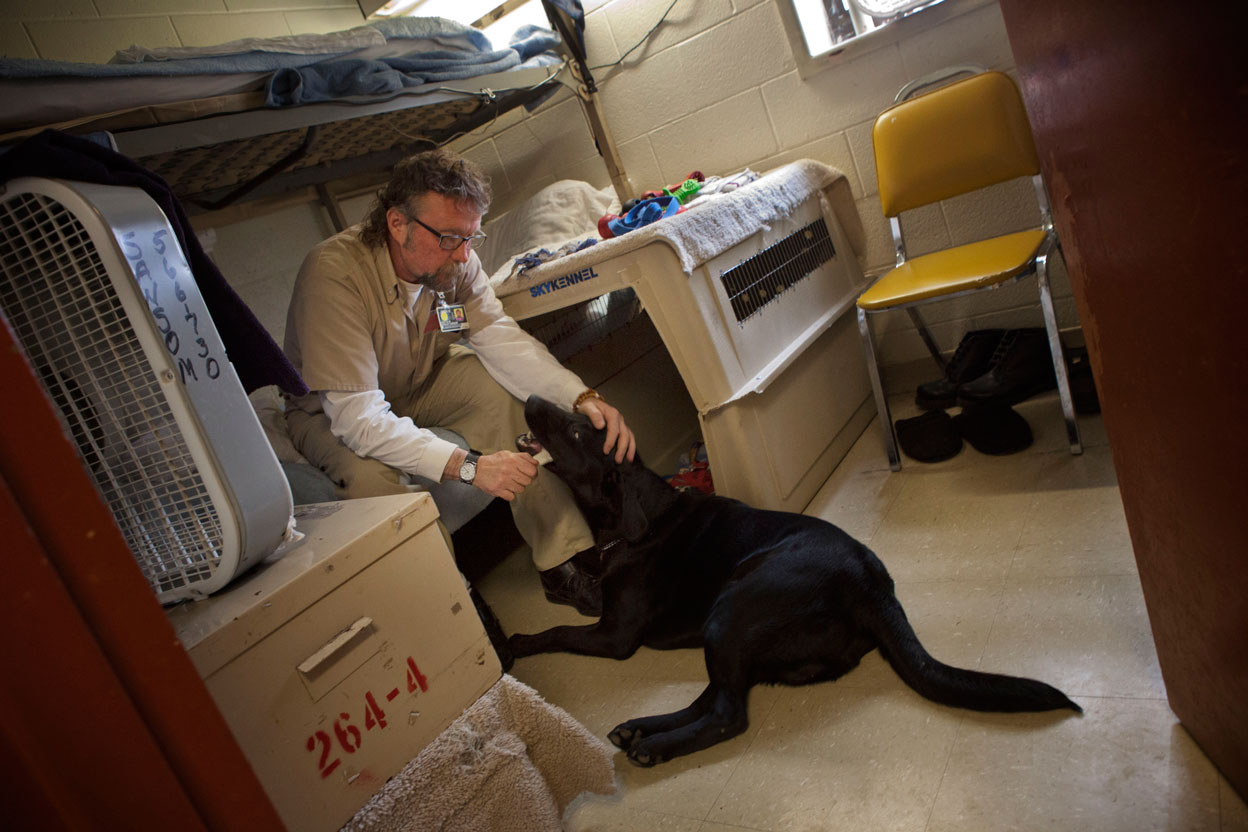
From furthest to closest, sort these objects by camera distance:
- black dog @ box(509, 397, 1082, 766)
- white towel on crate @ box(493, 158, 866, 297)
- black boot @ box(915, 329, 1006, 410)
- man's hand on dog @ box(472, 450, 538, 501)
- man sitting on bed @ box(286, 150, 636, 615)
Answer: black boot @ box(915, 329, 1006, 410) < white towel on crate @ box(493, 158, 866, 297) < man sitting on bed @ box(286, 150, 636, 615) < man's hand on dog @ box(472, 450, 538, 501) < black dog @ box(509, 397, 1082, 766)

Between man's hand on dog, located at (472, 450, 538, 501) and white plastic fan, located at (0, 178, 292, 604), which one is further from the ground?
white plastic fan, located at (0, 178, 292, 604)

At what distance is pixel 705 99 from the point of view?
2516 millimetres

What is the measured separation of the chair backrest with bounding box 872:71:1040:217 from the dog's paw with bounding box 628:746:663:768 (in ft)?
5.37

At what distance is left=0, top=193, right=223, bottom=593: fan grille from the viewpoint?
0.75 m

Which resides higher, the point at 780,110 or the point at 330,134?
the point at 330,134

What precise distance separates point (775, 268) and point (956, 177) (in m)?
0.54

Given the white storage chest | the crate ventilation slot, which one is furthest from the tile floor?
the crate ventilation slot

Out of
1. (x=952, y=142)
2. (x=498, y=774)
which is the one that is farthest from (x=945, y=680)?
(x=952, y=142)

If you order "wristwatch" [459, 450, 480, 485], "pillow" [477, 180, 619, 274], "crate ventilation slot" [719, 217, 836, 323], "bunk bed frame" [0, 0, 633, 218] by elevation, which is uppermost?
"bunk bed frame" [0, 0, 633, 218]

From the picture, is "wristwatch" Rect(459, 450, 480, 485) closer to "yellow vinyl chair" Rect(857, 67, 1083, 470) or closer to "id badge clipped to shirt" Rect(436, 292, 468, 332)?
"id badge clipped to shirt" Rect(436, 292, 468, 332)

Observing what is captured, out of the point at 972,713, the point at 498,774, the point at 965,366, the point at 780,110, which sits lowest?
the point at 972,713

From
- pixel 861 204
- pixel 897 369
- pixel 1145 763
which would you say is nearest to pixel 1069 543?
pixel 1145 763

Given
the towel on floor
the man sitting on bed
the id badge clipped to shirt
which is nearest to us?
the towel on floor

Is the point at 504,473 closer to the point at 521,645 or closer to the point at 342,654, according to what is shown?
the point at 521,645
